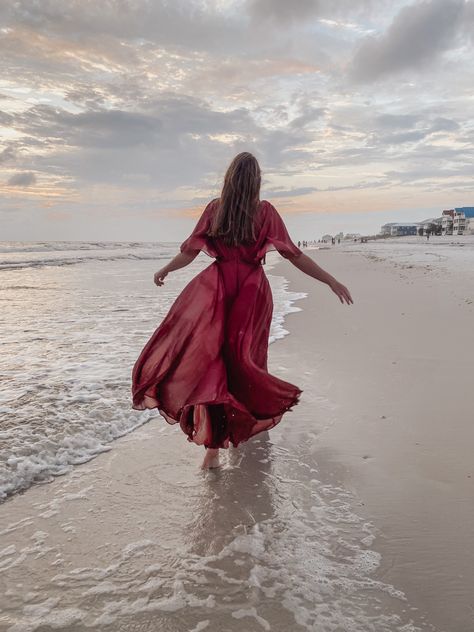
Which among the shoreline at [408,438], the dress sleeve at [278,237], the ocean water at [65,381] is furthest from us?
the ocean water at [65,381]

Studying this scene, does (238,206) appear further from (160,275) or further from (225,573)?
(225,573)

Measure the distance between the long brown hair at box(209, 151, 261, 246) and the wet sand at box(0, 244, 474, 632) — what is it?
1466 mm

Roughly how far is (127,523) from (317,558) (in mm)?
957

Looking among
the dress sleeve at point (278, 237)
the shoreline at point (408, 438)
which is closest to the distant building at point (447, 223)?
the shoreline at point (408, 438)

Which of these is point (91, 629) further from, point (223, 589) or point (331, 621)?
point (331, 621)

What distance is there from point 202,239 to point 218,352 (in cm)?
73

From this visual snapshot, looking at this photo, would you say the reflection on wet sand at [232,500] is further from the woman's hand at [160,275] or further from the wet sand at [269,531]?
the woman's hand at [160,275]

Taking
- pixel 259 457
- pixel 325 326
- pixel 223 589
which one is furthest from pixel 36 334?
pixel 223 589

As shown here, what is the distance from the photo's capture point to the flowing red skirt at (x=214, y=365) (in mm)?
3039

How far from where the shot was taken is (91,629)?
1.86 meters

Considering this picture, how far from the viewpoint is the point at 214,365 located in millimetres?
3053

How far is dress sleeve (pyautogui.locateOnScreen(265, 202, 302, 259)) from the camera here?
10.4 feet

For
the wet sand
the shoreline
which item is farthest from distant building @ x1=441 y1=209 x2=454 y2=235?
the wet sand

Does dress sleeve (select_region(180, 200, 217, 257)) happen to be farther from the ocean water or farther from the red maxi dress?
the ocean water
